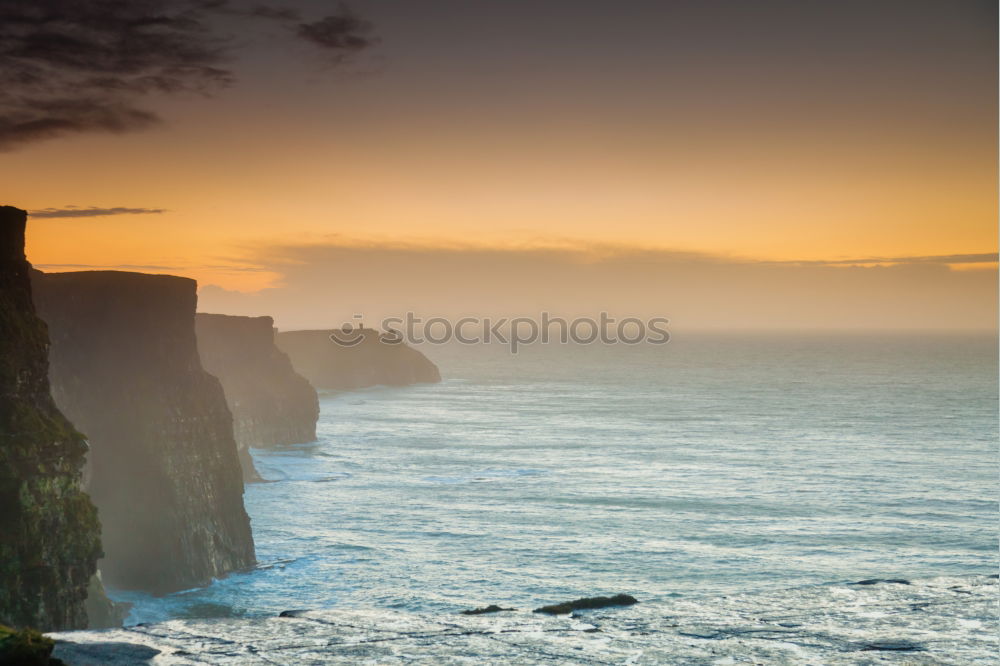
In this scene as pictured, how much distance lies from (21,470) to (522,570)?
32.2m

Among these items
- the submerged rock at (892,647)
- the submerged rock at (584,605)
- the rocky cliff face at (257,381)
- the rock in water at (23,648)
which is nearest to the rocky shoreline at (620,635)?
the submerged rock at (892,647)

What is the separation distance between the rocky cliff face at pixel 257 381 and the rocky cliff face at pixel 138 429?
4744 centimetres

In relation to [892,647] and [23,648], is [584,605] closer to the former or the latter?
[892,647]

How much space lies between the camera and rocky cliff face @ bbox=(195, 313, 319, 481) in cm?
10725

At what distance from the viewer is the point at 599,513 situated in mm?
75000

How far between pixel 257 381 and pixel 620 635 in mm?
97426

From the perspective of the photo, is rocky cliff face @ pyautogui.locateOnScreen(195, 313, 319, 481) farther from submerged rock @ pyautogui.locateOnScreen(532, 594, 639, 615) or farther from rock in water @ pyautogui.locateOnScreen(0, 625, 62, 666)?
rock in water @ pyautogui.locateOnScreen(0, 625, 62, 666)

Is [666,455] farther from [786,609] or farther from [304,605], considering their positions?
[786,609]

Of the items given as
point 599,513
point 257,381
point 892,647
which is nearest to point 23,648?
point 892,647

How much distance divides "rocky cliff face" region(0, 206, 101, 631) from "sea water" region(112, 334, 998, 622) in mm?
14241

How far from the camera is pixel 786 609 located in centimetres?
2464

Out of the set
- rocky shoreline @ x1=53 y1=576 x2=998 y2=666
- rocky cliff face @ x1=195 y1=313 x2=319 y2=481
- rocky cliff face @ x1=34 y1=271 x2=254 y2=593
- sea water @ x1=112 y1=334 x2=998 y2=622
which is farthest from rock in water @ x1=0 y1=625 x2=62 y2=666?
rocky cliff face @ x1=195 y1=313 x2=319 y2=481

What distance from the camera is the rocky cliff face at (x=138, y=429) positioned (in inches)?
2048

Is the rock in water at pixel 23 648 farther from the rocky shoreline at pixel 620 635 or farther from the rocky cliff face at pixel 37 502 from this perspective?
the rocky cliff face at pixel 37 502
